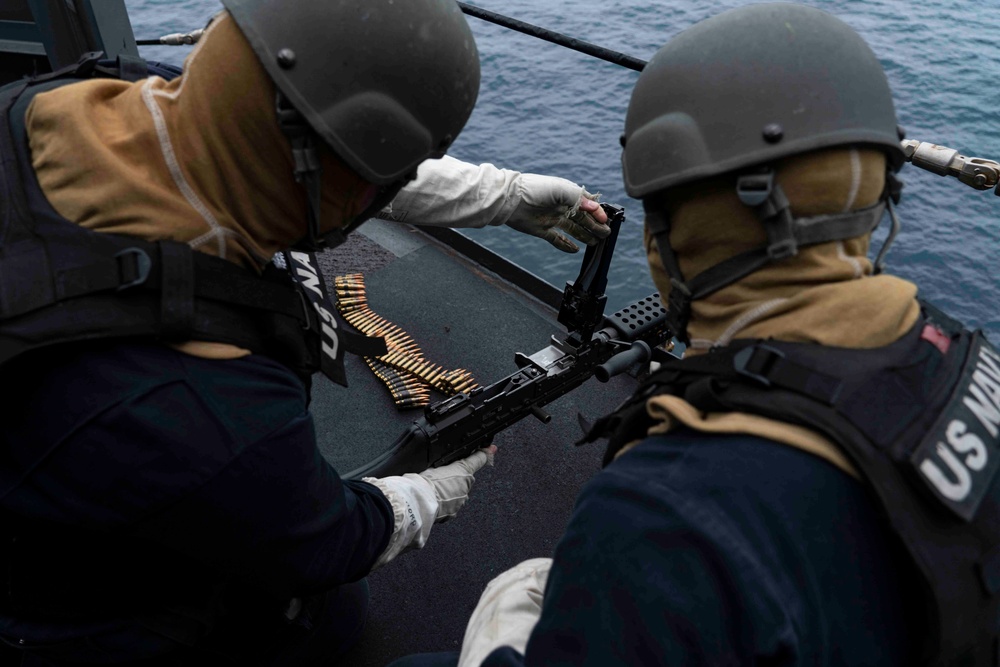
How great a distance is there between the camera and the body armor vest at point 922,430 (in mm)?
1146

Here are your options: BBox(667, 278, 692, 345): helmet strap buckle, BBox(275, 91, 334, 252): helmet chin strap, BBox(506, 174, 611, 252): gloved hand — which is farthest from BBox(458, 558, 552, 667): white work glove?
BBox(506, 174, 611, 252): gloved hand

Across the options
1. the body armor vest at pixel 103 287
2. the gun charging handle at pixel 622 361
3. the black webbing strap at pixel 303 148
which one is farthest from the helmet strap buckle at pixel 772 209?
the gun charging handle at pixel 622 361

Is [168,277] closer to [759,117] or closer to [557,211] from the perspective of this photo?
[759,117]

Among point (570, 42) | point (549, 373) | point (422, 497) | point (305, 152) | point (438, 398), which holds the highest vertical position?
point (305, 152)

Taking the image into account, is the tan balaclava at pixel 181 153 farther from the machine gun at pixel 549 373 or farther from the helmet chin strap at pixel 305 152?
the machine gun at pixel 549 373

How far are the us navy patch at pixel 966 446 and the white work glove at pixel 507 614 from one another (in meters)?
0.70

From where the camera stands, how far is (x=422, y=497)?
7.75 feet

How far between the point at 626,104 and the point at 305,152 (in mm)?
12770

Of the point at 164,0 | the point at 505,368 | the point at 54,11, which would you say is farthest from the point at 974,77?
the point at 164,0

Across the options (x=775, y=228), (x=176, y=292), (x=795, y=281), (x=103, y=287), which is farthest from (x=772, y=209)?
(x=103, y=287)

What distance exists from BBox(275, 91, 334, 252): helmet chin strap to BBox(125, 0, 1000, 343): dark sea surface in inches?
301

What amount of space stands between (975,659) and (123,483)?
155 centimetres

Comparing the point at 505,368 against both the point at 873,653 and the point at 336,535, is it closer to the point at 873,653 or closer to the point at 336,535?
the point at 336,535

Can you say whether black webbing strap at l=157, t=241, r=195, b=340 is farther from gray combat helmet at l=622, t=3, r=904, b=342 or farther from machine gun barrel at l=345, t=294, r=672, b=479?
machine gun barrel at l=345, t=294, r=672, b=479
